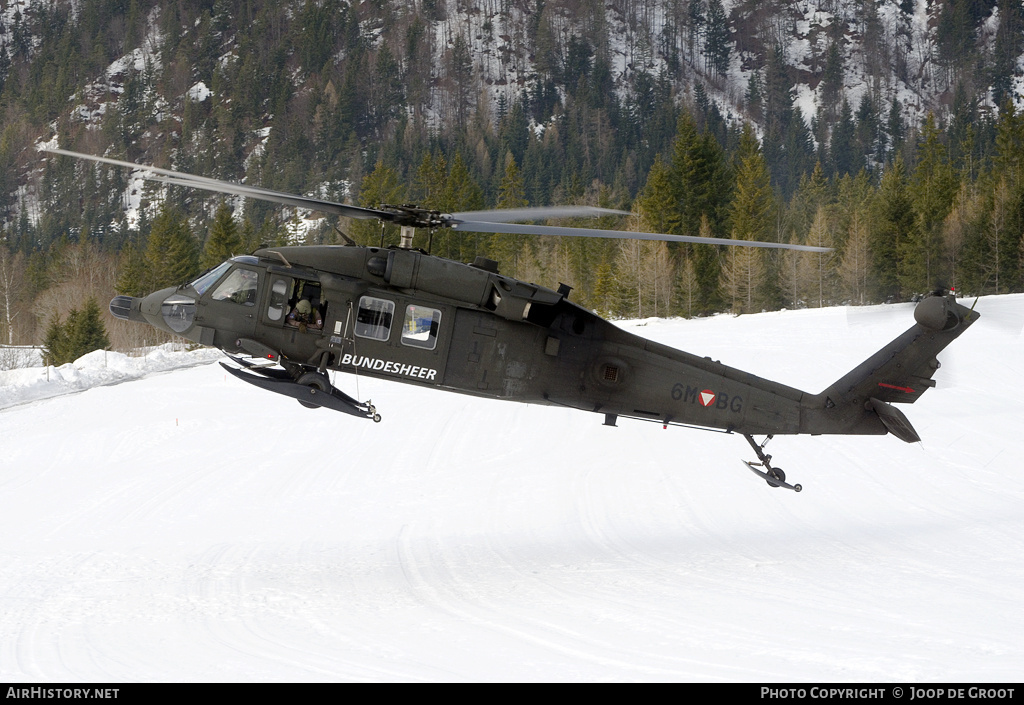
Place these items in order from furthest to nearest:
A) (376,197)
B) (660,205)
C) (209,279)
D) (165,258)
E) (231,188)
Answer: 1. (660,205)
2. (376,197)
3. (165,258)
4. (209,279)
5. (231,188)

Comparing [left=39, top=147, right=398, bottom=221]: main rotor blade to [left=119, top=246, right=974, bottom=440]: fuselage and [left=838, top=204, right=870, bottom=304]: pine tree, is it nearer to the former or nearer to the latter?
[left=119, top=246, right=974, bottom=440]: fuselage

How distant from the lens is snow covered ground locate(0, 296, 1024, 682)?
8.54 metres

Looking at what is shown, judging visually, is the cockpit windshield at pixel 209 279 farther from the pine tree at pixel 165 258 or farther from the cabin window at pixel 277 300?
the pine tree at pixel 165 258

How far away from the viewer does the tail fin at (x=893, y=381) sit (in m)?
12.5

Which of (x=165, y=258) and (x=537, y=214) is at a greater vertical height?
(x=537, y=214)

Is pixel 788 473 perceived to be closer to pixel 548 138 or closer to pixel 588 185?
pixel 588 185

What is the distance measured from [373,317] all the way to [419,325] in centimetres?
59

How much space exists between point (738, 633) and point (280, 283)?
22.3 ft

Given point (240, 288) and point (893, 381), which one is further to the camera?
point (893, 381)

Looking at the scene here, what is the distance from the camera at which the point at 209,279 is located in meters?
11.3

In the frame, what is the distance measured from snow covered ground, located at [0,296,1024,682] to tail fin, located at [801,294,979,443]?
390 mm

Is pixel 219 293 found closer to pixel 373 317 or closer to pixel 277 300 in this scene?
pixel 277 300

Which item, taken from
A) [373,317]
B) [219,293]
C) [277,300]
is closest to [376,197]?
[219,293]

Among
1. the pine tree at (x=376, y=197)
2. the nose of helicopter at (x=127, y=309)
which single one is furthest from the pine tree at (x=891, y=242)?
the nose of helicopter at (x=127, y=309)
